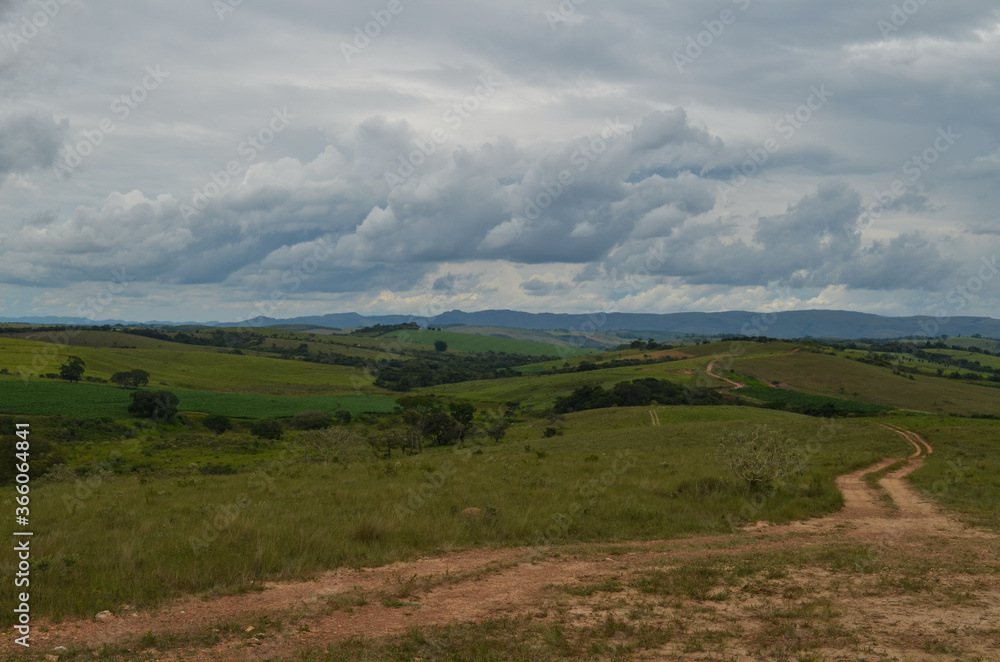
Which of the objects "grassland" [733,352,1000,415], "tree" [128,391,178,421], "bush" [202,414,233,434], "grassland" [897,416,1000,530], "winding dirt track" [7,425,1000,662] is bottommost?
"bush" [202,414,233,434]

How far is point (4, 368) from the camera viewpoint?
360ft

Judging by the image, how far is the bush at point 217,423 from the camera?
83.6 meters

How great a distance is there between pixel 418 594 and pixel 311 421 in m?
79.1

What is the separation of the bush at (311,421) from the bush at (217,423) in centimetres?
913

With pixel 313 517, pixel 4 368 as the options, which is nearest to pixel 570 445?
pixel 313 517

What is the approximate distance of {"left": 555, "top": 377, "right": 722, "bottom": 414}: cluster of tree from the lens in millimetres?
95062

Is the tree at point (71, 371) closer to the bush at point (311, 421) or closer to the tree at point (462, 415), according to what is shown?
the bush at point (311, 421)

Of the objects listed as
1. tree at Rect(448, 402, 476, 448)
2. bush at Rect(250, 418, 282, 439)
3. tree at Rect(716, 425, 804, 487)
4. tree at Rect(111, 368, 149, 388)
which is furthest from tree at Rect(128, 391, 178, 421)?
tree at Rect(716, 425, 804, 487)

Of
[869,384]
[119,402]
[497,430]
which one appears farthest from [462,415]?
[869,384]

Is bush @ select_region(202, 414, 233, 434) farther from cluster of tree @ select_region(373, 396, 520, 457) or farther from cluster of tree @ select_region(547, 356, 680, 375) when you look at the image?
cluster of tree @ select_region(547, 356, 680, 375)

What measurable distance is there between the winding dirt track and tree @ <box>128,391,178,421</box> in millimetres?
88141

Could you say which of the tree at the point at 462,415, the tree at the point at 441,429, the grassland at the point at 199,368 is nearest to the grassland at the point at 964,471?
the tree at the point at 441,429

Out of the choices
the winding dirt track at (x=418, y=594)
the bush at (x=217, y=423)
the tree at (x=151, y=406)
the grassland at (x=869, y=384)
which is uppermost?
the winding dirt track at (x=418, y=594)

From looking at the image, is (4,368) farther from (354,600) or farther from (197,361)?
(354,600)
